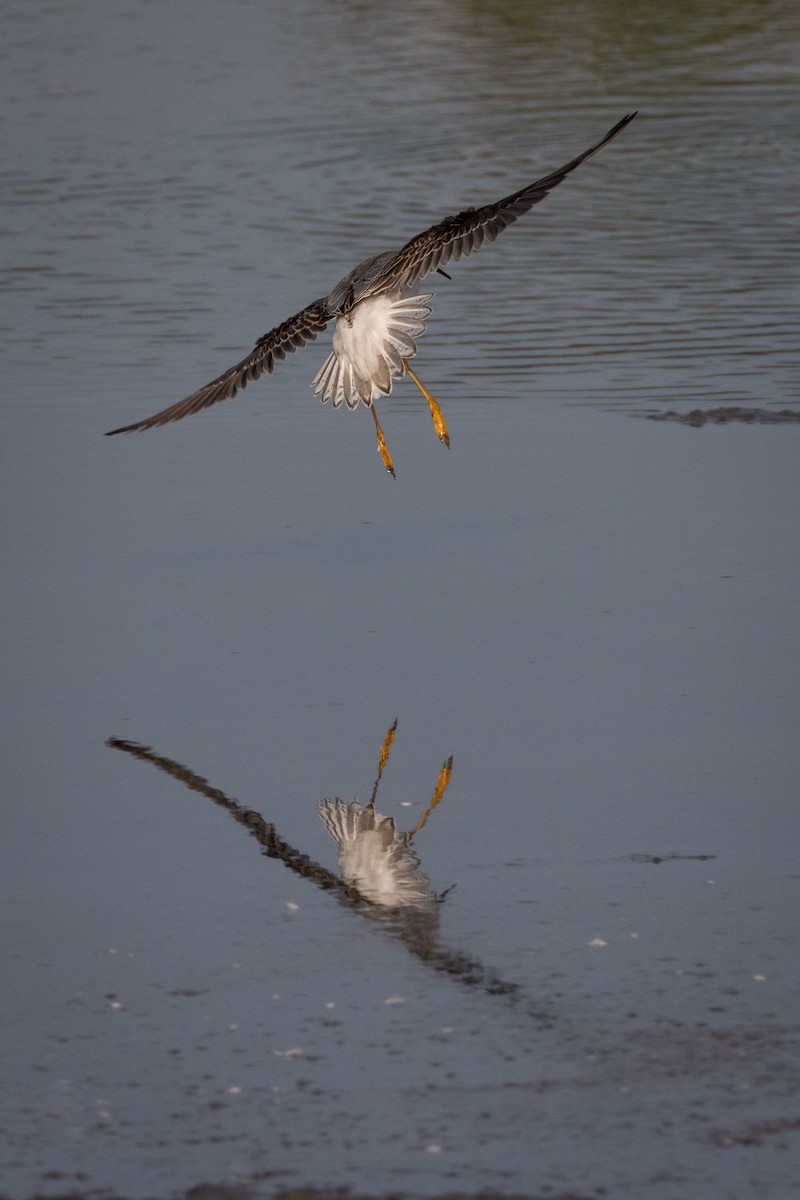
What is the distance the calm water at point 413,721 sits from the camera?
4.76 metres

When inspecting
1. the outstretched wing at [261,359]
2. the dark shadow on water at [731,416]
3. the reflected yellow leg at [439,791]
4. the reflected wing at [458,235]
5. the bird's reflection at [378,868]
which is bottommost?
the bird's reflection at [378,868]

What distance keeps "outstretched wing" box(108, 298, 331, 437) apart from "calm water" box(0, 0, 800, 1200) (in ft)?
1.81

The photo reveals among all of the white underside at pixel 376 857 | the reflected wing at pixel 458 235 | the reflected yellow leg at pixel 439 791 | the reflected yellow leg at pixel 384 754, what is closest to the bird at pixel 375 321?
the reflected wing at pixel 458 235

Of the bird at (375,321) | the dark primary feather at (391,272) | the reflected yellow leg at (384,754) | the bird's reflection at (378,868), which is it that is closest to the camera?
the bird's reflection at (378,868)

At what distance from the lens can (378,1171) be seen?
447 centimetres

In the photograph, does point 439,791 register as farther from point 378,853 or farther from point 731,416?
point 731,416

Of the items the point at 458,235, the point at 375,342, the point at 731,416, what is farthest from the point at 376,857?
the point at 731,416

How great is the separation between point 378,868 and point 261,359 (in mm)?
4172

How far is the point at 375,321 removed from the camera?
9.37 m

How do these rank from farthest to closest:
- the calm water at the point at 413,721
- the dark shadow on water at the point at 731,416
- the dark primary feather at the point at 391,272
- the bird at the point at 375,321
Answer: the dark shadow on water at the point at 731,416
the bird at the point at 375,321
the dark primary feather at the point at 391,272
the calm water at the point at 413,721

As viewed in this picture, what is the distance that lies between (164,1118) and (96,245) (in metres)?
12.9

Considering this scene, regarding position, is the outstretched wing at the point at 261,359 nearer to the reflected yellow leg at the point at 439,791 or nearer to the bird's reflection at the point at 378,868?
the bird's reflection at the point at 378,868

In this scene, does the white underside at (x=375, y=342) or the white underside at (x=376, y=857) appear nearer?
the white underside at (x=376, y=857)

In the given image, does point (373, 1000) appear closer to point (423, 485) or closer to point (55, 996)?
point (55, 996)
